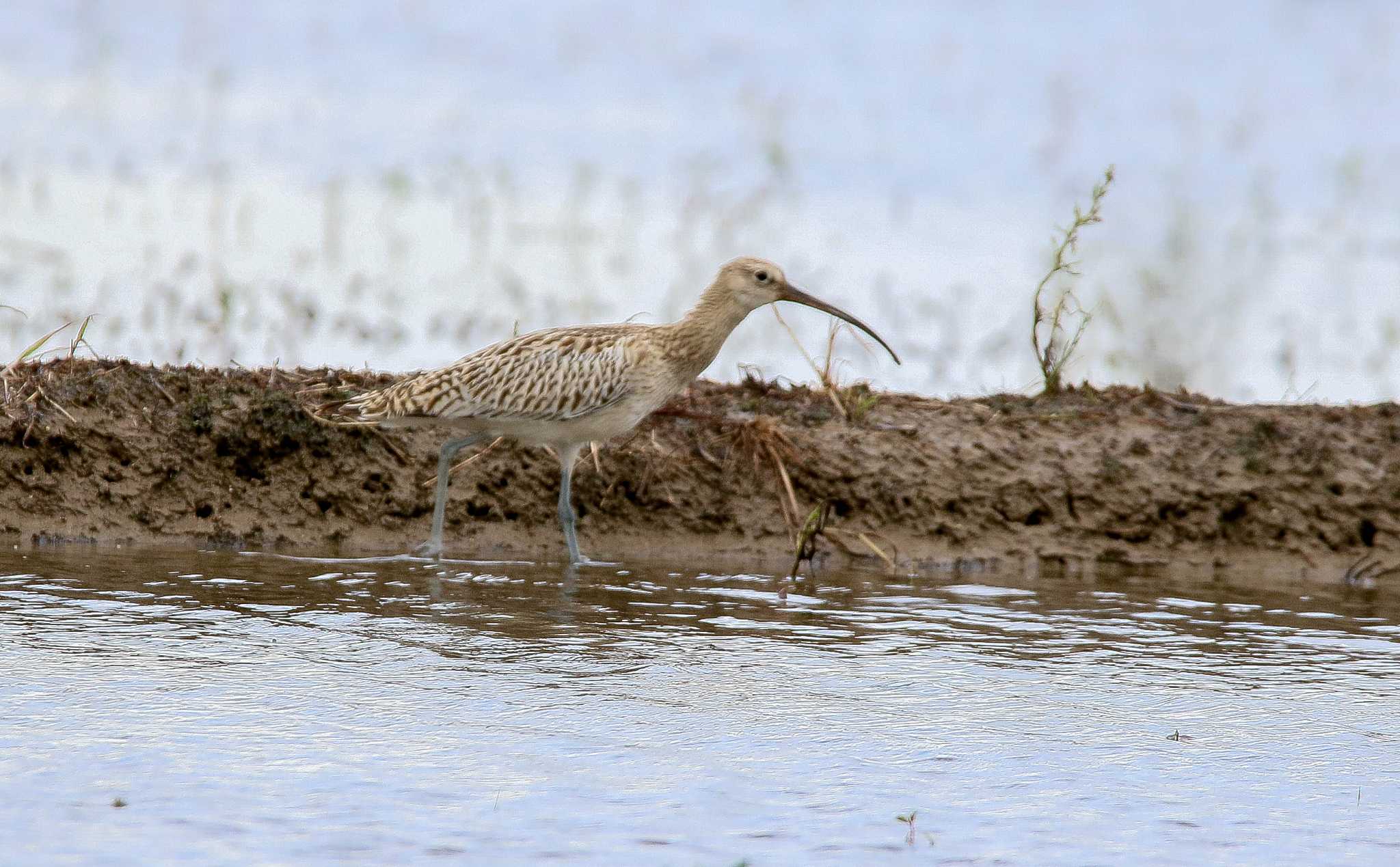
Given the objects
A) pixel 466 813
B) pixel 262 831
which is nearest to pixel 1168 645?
pixel 466 813

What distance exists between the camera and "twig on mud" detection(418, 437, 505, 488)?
7.28 meters

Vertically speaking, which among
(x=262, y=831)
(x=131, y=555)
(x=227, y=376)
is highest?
(x=227, y=376)

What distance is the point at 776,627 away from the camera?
17.4 ft

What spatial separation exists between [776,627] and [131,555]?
110 inches

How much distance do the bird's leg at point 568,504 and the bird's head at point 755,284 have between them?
114cm

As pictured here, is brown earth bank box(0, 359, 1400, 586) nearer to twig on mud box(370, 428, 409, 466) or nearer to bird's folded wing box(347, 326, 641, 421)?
twig on mud box(370, 428, 409, 466)

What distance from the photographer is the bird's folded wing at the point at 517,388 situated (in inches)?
270

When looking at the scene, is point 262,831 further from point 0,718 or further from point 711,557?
point 711,557

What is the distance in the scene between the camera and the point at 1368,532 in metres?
7.58

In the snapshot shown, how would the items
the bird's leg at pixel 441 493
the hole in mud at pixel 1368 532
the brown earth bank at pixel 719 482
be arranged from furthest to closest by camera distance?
the hole in mud at pixel 1368 532 < the brown earth bank at pixel 719 482 < the bird's leg at pixel 441 493

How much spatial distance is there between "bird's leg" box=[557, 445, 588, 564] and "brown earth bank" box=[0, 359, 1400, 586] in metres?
0.27

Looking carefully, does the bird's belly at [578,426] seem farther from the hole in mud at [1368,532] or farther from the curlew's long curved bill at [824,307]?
the hole in mud at [1368,532]

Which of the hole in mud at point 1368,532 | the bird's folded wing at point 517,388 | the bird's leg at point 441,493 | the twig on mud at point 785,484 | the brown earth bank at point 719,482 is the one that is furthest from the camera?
the hole in mud at point 1368,532

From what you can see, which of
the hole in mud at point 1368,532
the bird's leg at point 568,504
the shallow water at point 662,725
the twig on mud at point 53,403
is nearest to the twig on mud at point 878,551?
the shallow water at point 662,725
